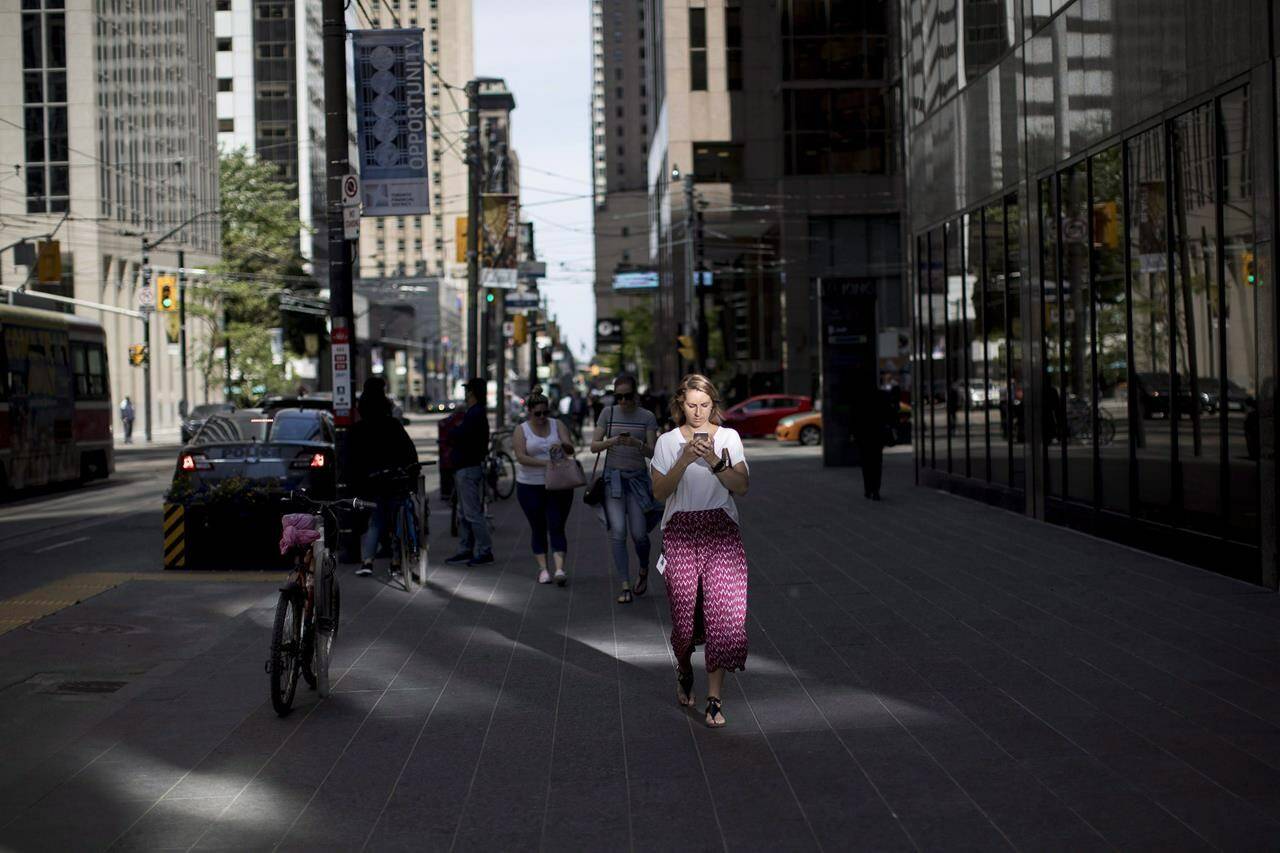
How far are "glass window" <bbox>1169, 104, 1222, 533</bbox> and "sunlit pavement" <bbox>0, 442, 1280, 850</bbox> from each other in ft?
2.89

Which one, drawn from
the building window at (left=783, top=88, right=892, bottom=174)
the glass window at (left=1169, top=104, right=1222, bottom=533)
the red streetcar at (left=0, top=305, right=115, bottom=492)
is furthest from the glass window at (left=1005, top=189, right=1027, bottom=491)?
the building window at (left=783, top=88, right=892, bottom=174)

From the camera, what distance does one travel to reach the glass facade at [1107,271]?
520 inches

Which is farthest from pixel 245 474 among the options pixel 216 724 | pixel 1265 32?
pixel 1265 32

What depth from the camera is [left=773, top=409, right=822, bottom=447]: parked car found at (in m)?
47.6

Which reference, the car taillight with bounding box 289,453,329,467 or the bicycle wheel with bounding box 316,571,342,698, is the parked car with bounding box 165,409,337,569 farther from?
the bicycle wheel with bounding box 316,571,342,698

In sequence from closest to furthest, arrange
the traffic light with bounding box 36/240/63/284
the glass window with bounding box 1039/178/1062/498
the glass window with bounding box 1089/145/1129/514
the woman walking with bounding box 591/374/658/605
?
the woman walking with bounding box 591/374/658/605 → the glass window with bounding box 1089/145/1129/514 → the glass window with bounding box 1039/178/1062/498 → the traffic light with bounding box 36/240/63/284

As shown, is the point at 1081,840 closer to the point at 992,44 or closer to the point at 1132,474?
the point at 1132,474

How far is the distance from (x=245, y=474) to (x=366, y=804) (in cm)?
1161

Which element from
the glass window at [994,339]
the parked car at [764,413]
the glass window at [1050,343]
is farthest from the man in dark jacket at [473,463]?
the parked car at [764,413]

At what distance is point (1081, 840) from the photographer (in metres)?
5.76

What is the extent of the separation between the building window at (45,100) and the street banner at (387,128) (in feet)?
174

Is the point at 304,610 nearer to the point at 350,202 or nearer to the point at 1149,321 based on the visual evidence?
the point at 350,202

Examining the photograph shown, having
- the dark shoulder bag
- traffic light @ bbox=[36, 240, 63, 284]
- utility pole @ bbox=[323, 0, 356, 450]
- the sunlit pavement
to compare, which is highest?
traffic light @ bbox=[36, 240, 63, 284]

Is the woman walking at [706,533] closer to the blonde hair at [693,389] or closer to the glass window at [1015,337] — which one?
the blonde hair at [693,389]
